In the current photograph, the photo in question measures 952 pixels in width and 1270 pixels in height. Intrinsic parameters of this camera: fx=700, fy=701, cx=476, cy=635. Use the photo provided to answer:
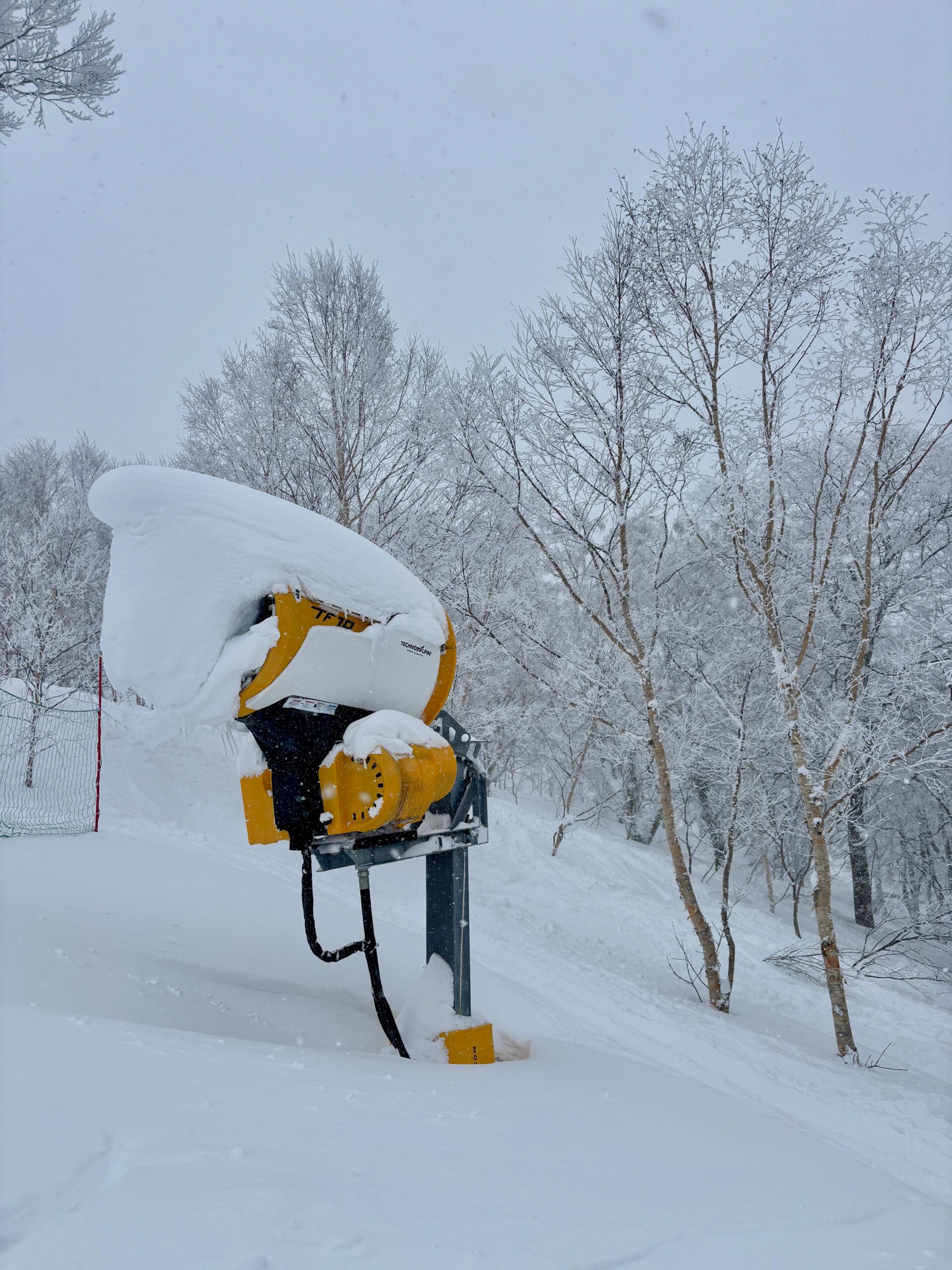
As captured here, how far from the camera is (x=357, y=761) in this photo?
2.73 meters

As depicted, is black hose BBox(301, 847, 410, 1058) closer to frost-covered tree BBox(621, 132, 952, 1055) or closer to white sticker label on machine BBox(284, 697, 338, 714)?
white sticker label on machine BBox(284, 697, 338, 714)

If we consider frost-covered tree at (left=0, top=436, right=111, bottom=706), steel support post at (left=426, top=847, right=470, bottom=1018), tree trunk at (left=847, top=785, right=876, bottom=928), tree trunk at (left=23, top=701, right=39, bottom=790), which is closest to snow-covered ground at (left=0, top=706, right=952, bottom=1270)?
steel support post at (left=426, top=847, right=470, bottom=1018)

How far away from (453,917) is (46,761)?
30.4ft

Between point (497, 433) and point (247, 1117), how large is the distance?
658 centimetres

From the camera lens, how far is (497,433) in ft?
24.1

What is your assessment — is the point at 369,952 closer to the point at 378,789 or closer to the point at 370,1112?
the point at 378,789

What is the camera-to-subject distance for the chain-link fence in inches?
360

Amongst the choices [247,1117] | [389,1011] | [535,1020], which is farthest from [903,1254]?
[535,1020]

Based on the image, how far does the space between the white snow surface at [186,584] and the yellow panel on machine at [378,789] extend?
505 mm

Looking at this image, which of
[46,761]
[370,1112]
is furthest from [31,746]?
[370,1112]

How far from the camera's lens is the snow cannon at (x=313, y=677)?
2.46 metres

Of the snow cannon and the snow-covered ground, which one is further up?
the snow cannon

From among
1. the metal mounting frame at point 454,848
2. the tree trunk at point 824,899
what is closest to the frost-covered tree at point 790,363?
the tree trunk at point 824,899

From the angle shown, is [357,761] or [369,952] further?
[369,952]
